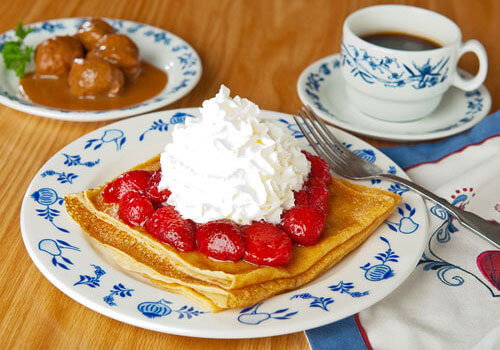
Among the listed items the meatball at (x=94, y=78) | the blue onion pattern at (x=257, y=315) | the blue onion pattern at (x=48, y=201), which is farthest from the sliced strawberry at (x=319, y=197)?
the meatball at (x=94, y=78)

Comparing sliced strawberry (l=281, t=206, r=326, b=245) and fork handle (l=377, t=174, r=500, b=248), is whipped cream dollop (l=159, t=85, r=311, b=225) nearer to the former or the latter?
sliced strawberry (l=281, t=206, r=326, b=245)

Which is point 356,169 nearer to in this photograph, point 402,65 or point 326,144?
point 326,144

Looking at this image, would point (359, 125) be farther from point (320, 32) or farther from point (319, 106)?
point (320, 32)

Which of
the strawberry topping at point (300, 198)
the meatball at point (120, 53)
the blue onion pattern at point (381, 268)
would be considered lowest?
the meatball at point (120, 53)

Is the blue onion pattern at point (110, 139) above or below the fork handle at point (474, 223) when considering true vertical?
below

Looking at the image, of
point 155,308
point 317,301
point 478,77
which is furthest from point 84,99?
point 478,77

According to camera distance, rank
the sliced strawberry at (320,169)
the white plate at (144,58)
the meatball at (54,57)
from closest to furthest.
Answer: the sliced strawberry at (320,169)
the white plate at (144,58)
the meatball at (54,57)

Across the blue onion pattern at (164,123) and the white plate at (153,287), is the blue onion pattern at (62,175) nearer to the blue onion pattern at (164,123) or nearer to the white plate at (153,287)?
the white plate at (153,287)
